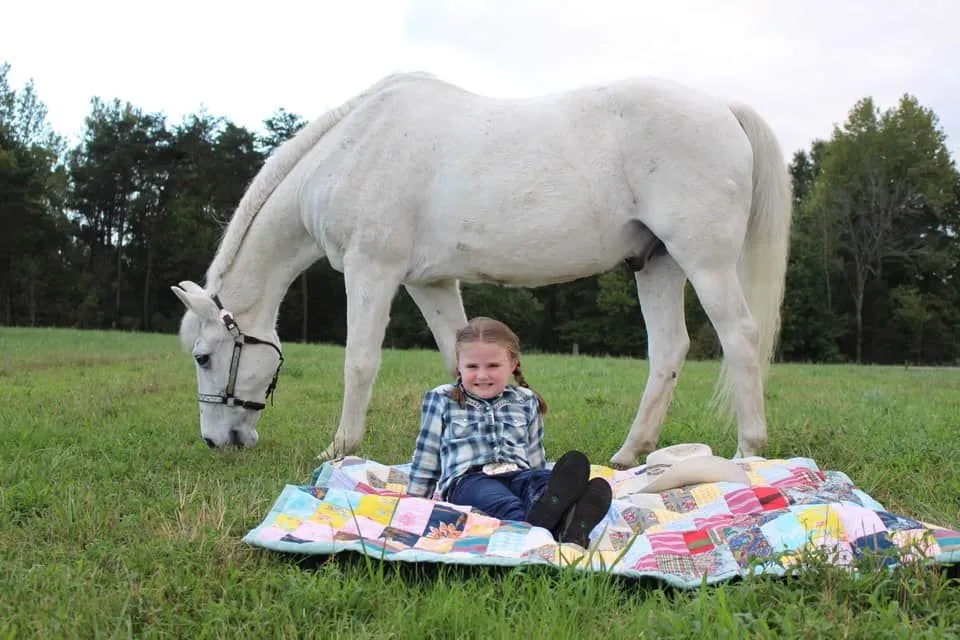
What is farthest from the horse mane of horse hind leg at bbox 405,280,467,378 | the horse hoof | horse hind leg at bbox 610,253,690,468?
the horse hoof

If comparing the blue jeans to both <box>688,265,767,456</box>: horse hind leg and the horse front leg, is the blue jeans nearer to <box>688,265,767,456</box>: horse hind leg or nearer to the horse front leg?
the horse front leg

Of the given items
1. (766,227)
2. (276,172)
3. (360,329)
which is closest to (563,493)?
(360,329)

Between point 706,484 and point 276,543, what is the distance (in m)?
1.84

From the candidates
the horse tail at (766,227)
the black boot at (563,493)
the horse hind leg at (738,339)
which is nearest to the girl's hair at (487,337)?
the black boot at (563,493)

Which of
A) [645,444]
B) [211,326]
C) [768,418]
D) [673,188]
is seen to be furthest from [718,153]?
[211,326]

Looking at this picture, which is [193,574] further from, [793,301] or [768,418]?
[793,301]

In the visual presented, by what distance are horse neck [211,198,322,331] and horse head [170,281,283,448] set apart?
119mm

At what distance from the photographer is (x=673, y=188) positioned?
4.09 metres

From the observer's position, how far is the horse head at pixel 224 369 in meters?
4.68

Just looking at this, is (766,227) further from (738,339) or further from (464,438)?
(464,438)

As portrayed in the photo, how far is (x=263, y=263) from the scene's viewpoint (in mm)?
4969

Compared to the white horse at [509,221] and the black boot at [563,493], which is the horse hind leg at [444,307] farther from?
the black boot at [563,493]

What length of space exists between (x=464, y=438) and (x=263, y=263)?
2.36m

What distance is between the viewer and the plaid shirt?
327cm
